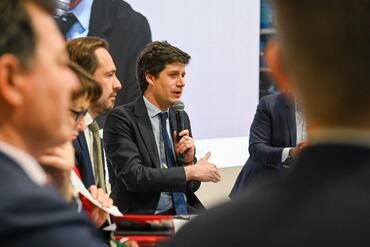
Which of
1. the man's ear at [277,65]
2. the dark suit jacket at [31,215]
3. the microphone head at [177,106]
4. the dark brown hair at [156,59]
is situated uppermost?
the man's ear at [277,65]

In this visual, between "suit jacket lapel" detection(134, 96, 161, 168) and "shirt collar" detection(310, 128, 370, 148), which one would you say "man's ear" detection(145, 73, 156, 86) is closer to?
"suit jacket lapel" detection(134, 96, 161, 168)

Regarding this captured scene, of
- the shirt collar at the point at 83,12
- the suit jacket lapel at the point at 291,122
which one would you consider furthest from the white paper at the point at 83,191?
the shirt collar at the point at 83,12

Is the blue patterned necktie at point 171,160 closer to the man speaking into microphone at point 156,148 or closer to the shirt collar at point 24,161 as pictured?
the man speaking into microphone at point 156,148

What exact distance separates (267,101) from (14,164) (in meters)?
2.86

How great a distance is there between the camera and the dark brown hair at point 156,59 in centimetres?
334

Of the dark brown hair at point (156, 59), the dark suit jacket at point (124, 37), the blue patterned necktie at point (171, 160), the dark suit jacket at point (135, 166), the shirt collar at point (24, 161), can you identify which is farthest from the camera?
the dark suit jacket at point (124, 37)

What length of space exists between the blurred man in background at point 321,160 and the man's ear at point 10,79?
1.10 ft

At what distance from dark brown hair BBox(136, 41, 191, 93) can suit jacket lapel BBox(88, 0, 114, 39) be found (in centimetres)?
76

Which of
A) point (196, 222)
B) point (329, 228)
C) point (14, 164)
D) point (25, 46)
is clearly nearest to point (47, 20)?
point (25, 46)

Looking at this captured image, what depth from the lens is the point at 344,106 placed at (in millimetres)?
635

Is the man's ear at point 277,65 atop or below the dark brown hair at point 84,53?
atop

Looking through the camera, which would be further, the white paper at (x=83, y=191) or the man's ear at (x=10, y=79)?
the white paper at (x=83, y=191)

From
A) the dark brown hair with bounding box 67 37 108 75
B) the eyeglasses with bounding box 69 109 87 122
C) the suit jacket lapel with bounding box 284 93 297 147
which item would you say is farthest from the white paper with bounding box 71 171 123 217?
the suit jacket lapel with bounding box 284 93 297 147

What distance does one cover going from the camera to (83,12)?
3984 millimetres
